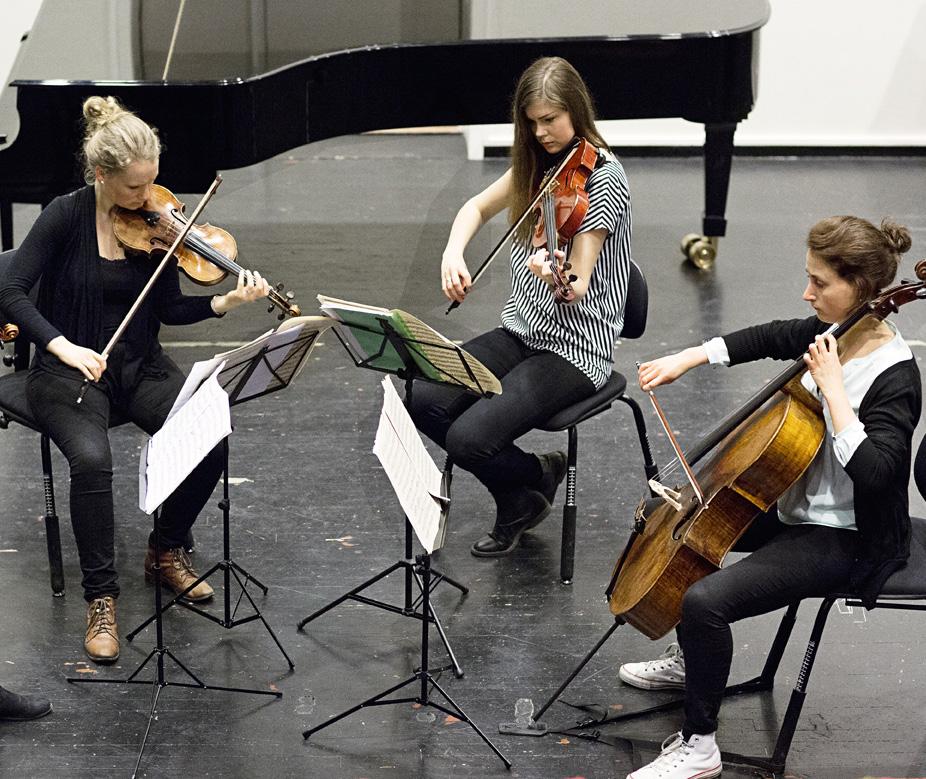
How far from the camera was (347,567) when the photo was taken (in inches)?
136

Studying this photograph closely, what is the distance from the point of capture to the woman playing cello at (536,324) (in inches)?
132

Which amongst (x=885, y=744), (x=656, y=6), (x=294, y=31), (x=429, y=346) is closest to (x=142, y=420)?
(x=429, y=346)

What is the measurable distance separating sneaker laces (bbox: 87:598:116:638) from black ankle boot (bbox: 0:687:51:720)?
25 centimetres

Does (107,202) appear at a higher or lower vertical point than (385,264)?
higher

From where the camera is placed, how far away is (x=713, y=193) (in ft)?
18.5

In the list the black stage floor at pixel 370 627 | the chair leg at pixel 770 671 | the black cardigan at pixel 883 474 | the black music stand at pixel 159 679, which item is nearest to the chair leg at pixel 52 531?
the black stage floor at pixel 370 627

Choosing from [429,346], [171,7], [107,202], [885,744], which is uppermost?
[171,7]

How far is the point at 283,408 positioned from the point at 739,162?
3.96 meters

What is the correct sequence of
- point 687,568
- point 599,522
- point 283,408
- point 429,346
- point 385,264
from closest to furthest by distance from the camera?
point 687,568, point 429,346, point 599,522, point 283,408, point 385,264

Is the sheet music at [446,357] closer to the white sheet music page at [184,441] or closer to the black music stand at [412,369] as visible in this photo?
the black music stand at [412,369]

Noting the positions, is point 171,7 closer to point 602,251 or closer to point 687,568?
point 602,251

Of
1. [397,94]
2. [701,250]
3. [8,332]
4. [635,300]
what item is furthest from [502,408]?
[701,250]

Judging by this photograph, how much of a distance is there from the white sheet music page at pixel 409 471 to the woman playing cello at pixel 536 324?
589 mm

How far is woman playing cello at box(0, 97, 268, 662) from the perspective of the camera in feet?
10.1
